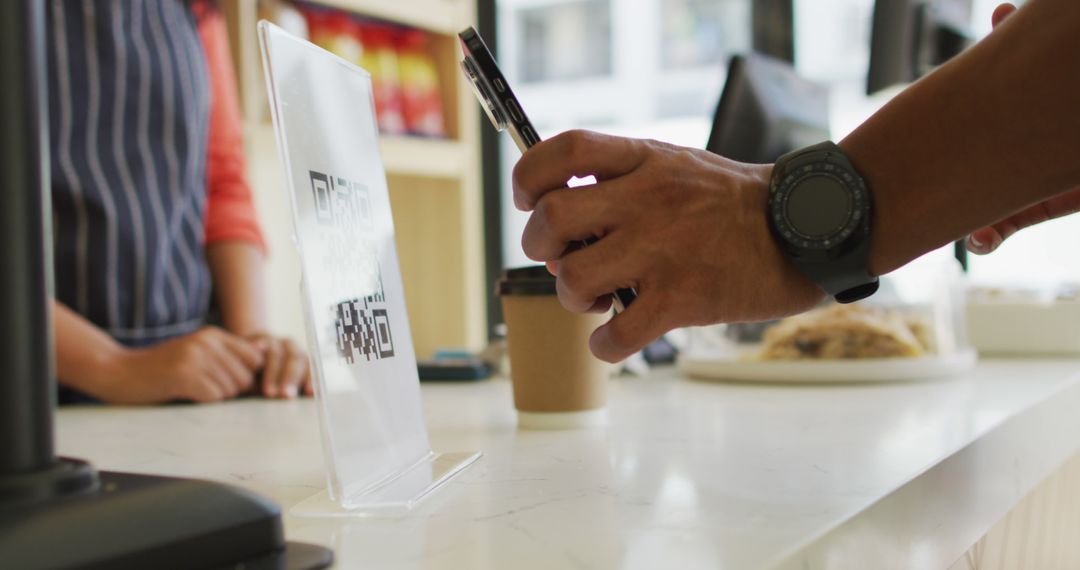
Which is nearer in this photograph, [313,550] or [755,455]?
[313,550]

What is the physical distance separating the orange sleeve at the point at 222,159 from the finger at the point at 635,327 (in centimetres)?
126

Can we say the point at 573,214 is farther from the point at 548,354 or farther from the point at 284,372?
the point at 284,372

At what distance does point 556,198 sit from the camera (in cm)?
57

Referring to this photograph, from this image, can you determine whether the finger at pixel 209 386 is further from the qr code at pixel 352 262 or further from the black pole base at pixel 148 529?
the black pole base at pixel 148 529

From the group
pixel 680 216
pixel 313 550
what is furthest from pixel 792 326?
pixel 313 550

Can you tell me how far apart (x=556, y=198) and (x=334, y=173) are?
142 millimetres

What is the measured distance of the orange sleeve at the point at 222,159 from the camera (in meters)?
1.70

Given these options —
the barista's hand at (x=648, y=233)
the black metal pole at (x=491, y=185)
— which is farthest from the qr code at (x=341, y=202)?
the black metal pole at (x=491, y=185)

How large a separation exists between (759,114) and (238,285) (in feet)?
3.33

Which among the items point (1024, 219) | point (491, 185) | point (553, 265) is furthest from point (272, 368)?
point (491, 185)

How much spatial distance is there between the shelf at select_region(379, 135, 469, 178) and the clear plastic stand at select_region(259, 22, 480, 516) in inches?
75.1

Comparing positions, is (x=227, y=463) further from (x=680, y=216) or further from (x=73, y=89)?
(x=73, y=89)

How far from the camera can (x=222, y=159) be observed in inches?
68.9

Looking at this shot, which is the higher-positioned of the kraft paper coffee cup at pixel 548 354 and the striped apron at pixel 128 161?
the striped apron at pixel 128 161
